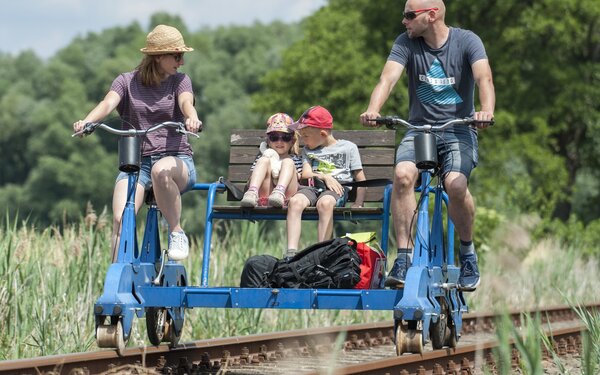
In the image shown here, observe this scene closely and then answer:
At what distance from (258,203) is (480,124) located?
1822 millimetres

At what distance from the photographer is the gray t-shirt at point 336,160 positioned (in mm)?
8719

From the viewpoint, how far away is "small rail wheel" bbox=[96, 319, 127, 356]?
261 inches

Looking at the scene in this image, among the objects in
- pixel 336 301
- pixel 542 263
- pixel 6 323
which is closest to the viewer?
pixel 336 301

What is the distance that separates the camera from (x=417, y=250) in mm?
7184

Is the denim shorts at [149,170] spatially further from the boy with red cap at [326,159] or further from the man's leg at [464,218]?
the man's leg at [464,218]

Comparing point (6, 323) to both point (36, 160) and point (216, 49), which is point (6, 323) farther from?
point (216, 49)

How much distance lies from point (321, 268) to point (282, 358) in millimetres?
1313

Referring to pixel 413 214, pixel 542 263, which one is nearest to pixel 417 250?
pixel 413 214

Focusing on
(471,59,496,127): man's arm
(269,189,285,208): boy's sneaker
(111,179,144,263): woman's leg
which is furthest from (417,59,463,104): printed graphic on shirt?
(111,179,144,263): woman's leg

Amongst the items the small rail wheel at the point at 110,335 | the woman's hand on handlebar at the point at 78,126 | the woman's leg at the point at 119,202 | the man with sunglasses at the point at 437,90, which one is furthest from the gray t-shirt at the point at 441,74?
the small rail wheel at the point at 110,335

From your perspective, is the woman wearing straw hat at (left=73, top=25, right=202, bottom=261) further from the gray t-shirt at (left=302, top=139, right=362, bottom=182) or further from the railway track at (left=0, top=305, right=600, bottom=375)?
the gray t-shirt at (left=302, top=139, right=362, bottom=182)

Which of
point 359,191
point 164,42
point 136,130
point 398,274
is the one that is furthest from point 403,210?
point 164,42

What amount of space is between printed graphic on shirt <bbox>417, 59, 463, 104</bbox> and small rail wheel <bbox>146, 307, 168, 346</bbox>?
2.08m

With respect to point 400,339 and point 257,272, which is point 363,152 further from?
point 400,339
